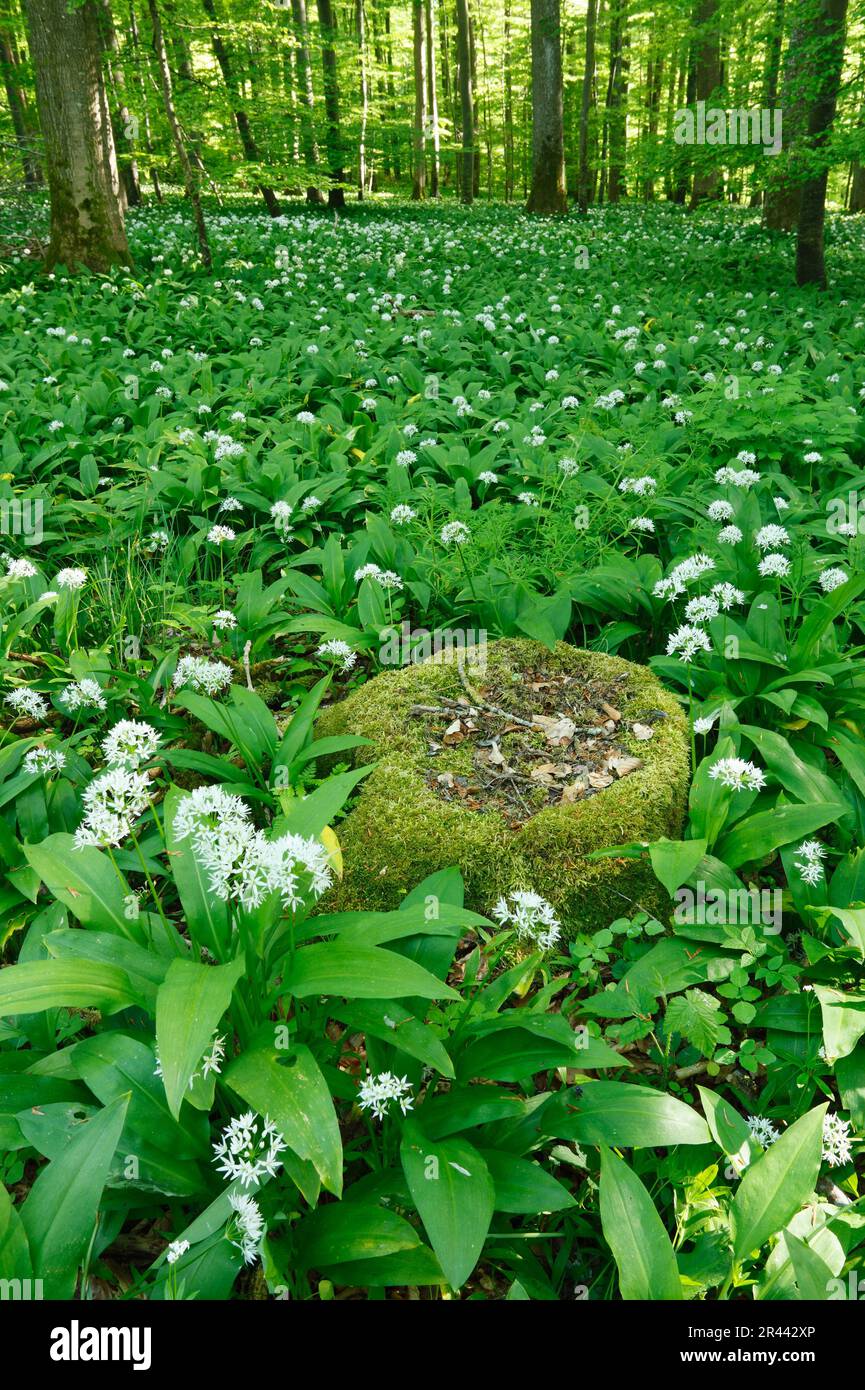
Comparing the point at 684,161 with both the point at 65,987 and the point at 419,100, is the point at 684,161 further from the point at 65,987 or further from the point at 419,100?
the point at 419,100

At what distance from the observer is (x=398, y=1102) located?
1.76 m

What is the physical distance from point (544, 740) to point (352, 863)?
0.85 meters

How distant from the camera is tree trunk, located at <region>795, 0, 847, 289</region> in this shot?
331 inches

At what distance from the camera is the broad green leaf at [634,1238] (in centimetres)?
153

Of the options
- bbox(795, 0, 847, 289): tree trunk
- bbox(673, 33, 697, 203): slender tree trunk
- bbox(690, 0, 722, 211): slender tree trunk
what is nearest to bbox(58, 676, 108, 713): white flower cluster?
bbox(795, 0, 847, 289): tree trunk

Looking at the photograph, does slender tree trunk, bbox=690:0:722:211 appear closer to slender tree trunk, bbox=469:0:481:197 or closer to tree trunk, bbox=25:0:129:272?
slender tree trunk, bbox=469:0:481:197

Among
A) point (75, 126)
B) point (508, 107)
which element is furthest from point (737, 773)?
point (508, 107)

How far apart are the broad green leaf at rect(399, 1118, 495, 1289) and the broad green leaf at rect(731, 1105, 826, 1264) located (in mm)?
504

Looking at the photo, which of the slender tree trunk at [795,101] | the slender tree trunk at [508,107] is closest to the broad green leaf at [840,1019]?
the slender tree trunk at [795,101]

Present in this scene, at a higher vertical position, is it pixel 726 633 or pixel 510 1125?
pixel 726 633

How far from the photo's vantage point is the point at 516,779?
9.20 feet
